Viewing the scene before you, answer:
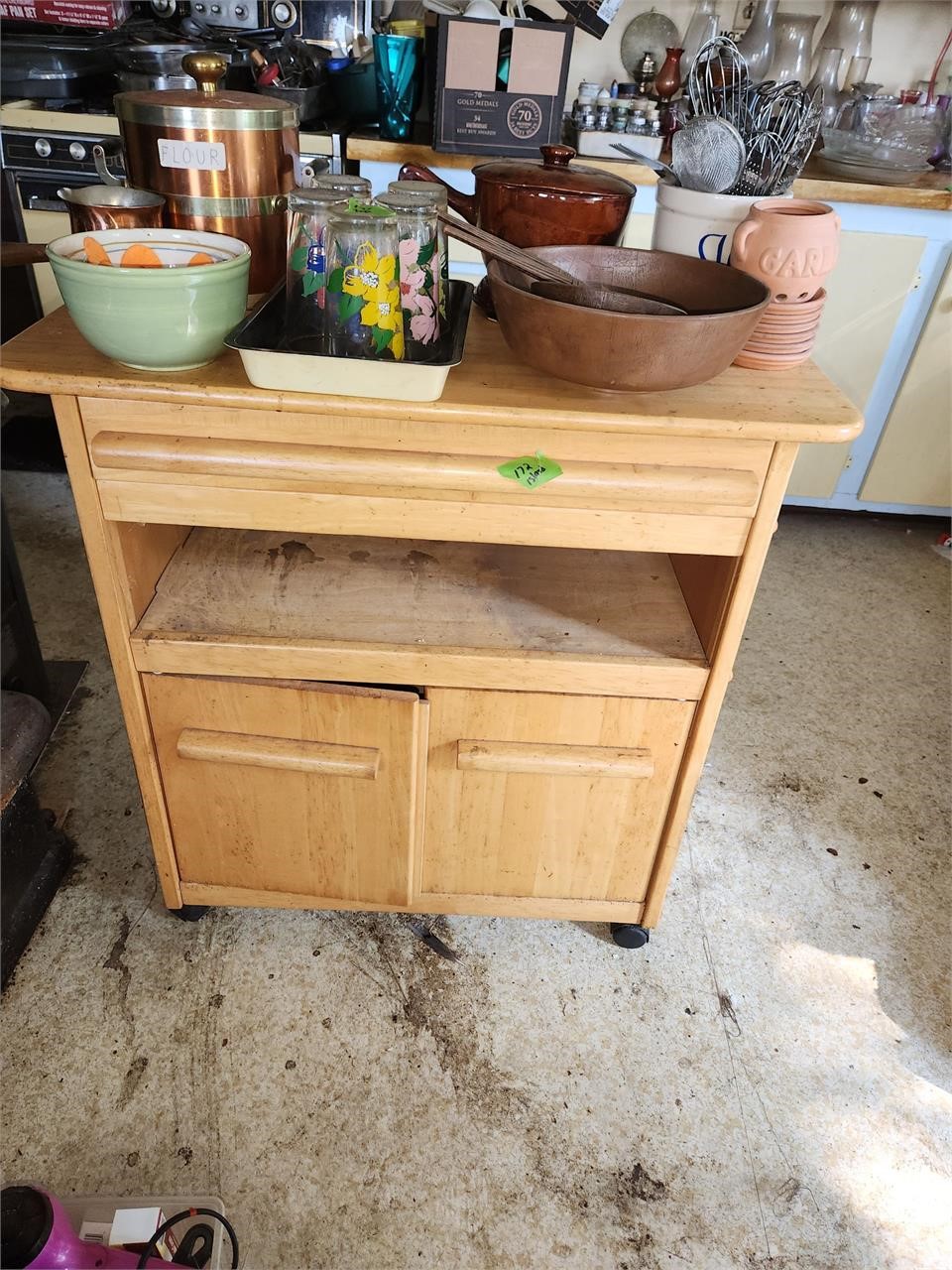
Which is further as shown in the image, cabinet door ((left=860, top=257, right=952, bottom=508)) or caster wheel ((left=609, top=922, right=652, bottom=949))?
cabinet door ((left=860, top=257, right=952, bottom=508))

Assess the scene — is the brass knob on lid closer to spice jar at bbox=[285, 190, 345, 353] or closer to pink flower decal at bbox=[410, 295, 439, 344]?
spice jar at bbox=[285, 190, 345, 353]

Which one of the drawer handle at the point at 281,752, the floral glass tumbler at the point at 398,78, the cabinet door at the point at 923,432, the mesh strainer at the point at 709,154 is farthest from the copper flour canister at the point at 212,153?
the cabinet door at the point at 923,432

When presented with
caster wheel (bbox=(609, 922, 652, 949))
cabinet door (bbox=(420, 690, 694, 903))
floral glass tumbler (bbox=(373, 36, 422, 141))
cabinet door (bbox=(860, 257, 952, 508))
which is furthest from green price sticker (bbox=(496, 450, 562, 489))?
cabinet door (bbox=(860, 257, 952, 508))

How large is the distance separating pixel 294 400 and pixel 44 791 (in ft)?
3.19

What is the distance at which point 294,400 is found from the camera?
78 cm

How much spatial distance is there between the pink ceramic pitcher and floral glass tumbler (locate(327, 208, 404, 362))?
355mm

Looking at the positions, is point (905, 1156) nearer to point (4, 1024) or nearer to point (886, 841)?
point (886, 841)

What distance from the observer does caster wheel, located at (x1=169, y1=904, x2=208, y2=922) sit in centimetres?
121

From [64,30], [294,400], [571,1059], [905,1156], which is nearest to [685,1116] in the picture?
[571,1059]

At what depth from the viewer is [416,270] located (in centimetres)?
83

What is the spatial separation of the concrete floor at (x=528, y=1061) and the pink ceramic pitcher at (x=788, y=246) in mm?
892

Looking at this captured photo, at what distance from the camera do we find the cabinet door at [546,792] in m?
1.00

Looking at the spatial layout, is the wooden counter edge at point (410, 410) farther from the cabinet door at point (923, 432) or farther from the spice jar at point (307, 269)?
the cabinet door at point (923, 432)

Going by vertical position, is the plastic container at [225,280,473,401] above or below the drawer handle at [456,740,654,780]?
above
